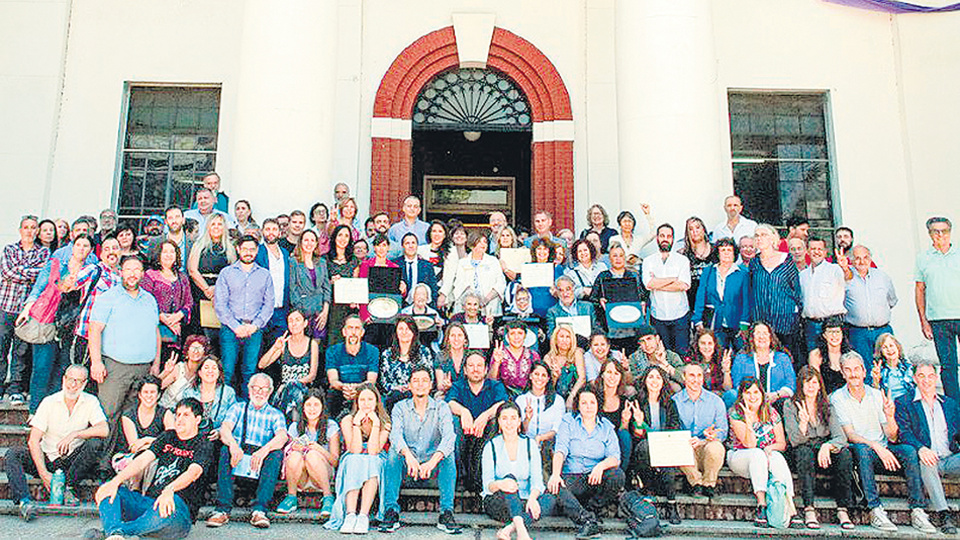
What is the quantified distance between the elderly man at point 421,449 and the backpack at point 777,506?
2.43 metres

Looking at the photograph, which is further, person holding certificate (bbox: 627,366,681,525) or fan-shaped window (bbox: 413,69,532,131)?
fan-shaped window (bbox: 413,69,532,131)

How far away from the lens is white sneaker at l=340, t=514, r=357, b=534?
5.85 metres

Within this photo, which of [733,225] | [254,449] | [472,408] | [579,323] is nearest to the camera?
[254,449]

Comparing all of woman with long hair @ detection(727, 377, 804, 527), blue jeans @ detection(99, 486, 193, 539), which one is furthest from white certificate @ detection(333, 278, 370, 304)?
woman with long hair @ detection(727, 377, 804, 527)

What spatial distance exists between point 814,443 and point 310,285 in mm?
4754

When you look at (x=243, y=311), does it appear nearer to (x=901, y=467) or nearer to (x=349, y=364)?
(x=349, y=364)

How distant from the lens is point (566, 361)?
7.21 meters

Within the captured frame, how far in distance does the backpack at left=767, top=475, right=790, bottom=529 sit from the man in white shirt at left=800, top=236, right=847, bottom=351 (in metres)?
1.86

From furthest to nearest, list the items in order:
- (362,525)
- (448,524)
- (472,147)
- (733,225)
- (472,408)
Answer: (472,147) < (733,225) < (472,408) < (448,524) < (362,525)

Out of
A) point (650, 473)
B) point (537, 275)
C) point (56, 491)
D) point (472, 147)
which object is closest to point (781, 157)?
point (472, 147)

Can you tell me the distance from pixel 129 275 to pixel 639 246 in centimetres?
524

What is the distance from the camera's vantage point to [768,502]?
6129 mm

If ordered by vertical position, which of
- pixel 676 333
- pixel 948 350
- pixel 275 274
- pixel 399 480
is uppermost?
pixel 275 274

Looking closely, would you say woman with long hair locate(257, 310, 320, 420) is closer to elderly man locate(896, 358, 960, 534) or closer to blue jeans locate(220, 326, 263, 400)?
blue jeans locate(220, 326, 263, 400)
